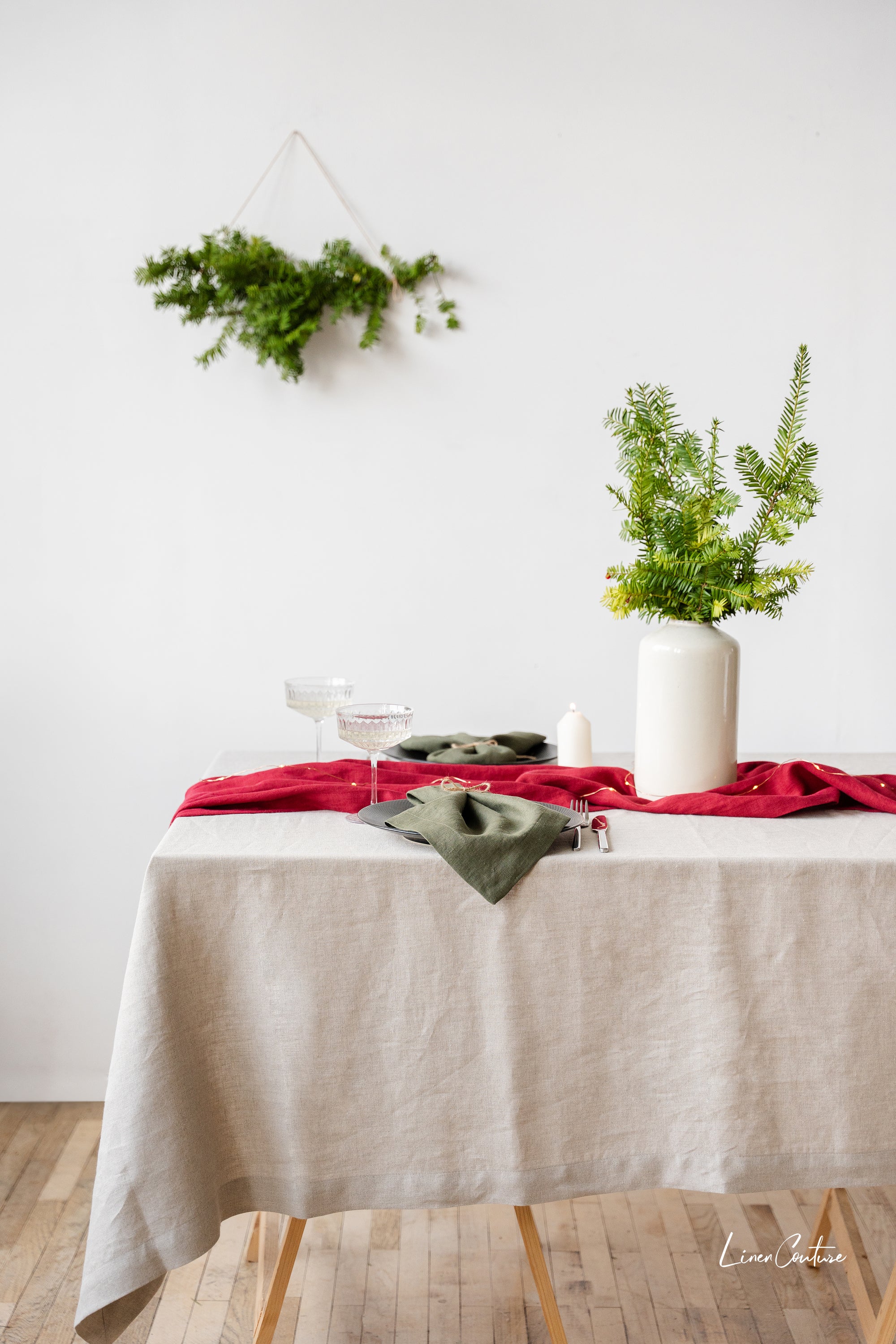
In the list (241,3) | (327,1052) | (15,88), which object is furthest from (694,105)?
(327,1052)

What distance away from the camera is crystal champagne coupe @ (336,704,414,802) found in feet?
4.10

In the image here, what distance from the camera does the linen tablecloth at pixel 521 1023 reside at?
1125 millimetres

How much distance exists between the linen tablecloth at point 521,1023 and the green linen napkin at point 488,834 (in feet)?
0.10

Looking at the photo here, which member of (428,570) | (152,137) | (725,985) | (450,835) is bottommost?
(725,985)

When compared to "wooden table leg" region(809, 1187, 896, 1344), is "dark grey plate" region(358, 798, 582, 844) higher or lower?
higher

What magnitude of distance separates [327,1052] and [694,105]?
1.98 m

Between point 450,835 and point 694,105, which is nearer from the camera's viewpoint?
point 450,835

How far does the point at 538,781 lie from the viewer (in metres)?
1.39

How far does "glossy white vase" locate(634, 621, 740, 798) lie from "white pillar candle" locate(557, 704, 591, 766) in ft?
0.62

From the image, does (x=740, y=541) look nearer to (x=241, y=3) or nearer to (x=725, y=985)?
(x=725, y=985)

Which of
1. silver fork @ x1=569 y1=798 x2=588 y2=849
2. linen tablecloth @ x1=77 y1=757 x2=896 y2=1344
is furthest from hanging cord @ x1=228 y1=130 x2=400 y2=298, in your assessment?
linen tablecloth @ x1=77 y1=757 x2=896 y2=1344

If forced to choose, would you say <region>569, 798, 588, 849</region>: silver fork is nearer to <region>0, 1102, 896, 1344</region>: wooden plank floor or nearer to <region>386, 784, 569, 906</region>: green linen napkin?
<region>386, 784, 569, 906</region>: green linen napkin

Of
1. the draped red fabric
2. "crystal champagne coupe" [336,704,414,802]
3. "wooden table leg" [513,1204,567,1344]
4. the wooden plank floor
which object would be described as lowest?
the wooden plank floor
